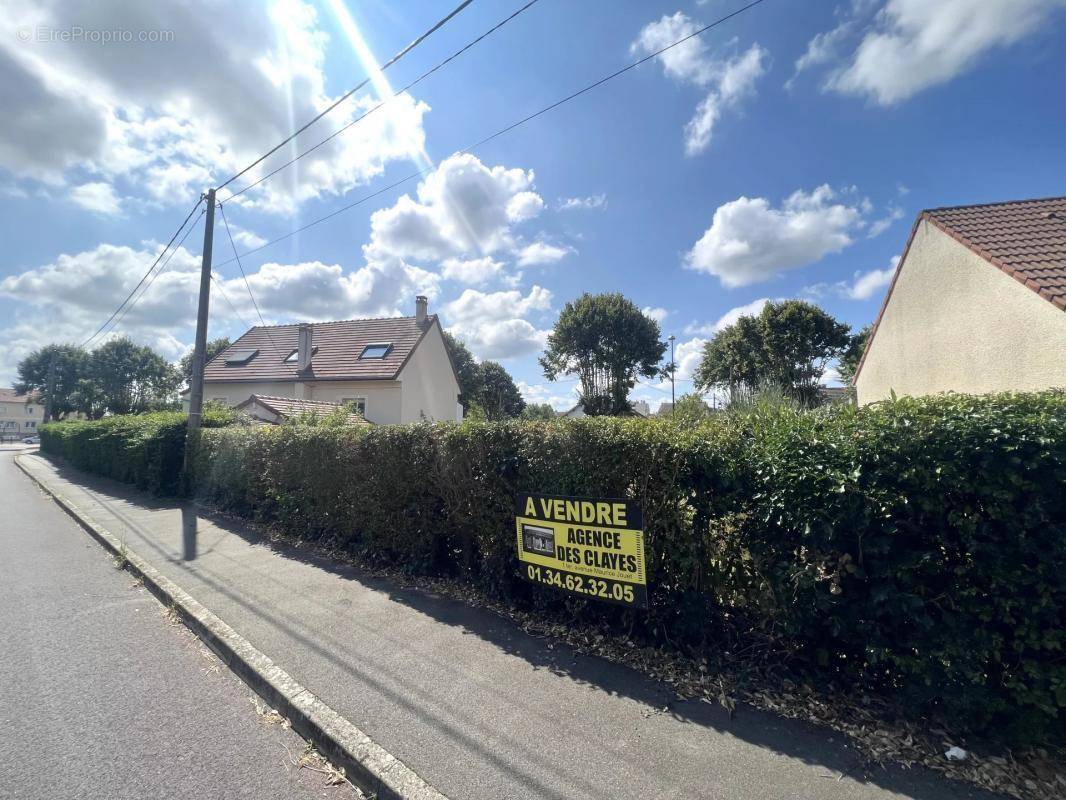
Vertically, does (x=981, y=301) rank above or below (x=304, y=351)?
below

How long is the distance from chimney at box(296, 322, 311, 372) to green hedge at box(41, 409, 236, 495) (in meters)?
7.75

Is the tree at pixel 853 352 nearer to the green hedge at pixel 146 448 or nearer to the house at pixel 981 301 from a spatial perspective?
A: the house at pixel 981 301

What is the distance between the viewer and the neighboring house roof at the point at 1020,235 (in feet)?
25.9

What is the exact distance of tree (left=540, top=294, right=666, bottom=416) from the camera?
112 ft

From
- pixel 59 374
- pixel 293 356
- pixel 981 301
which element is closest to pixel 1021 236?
pixel 981 301

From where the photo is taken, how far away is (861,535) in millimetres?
2842

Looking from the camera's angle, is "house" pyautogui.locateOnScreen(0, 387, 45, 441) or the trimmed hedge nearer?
the trimmed hedge

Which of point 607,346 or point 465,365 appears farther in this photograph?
point 465,365

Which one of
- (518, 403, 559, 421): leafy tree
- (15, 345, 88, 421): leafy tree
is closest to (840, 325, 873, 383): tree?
(518, 403, 559, 421): leafy tree

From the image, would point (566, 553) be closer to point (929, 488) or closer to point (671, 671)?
point (671, 671)

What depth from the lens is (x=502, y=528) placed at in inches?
185

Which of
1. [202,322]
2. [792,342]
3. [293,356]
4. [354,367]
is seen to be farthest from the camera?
[792,342]

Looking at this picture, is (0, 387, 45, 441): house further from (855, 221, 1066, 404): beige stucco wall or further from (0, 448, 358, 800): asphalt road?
(855, 221, 1066, 404): beige stucco wall

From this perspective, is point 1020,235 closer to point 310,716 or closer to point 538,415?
point 538,415
